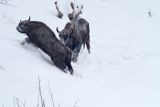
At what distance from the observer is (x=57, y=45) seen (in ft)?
39.6

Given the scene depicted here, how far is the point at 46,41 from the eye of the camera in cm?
1198

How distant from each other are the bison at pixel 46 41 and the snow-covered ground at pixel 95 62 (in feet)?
0.74

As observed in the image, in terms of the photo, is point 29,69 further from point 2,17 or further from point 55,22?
point 55,22

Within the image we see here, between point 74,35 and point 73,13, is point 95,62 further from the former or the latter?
point 73,13

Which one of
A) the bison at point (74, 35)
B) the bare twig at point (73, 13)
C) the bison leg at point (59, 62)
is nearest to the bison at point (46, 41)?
the bison leg at point (59, 62)

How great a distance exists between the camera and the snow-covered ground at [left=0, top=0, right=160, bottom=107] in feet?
31.3

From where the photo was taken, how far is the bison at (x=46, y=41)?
472 inches

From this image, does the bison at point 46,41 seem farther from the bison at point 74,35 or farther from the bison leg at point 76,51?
the bison leg at point 76,51

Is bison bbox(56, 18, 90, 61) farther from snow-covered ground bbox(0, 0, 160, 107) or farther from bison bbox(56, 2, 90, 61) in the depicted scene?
snow-covered ground bbox(0, 0, 160, 107)

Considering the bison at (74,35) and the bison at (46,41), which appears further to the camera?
the bison at (74,35)

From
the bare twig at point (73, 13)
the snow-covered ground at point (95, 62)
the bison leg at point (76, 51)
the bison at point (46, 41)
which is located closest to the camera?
the snow-covered ground at point (95, 62)

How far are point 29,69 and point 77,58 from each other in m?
3.36

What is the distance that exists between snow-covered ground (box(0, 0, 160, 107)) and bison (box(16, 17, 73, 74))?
224 mm

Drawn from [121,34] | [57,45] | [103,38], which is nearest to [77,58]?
[57,45]
